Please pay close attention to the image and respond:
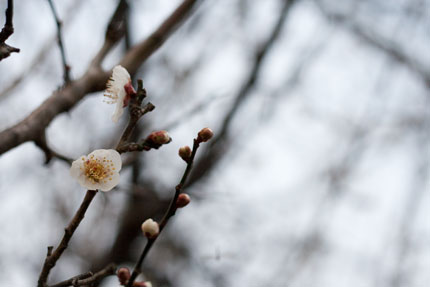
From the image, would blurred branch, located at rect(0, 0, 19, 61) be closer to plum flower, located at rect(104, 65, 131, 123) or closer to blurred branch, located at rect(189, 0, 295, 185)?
plum flower, located at rect(104, 65, 131, 123)

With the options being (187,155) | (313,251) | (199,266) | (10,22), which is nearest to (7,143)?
(10,22)

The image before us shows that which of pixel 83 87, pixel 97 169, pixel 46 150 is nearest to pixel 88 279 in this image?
pixel 97 169

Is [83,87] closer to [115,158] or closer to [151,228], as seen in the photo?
[115,158]

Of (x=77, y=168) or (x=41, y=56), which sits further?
(x=41, y=56)

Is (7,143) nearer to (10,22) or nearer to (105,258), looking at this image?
(10,22)

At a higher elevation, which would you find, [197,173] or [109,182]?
[197,173]

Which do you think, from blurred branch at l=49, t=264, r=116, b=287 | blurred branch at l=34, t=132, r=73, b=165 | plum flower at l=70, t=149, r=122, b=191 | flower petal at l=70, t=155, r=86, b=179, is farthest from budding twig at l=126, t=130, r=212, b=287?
blurred branch at l=34, t=132, r=73, b=165

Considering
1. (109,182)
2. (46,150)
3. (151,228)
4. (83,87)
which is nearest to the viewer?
(151,228)
